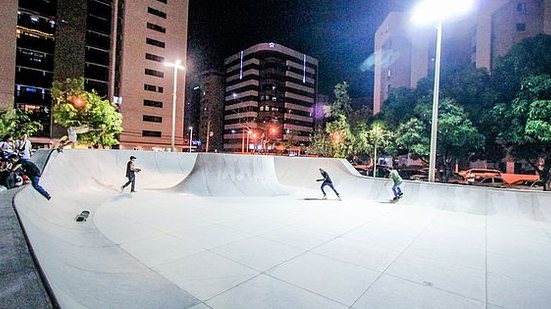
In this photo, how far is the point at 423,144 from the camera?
23453mm

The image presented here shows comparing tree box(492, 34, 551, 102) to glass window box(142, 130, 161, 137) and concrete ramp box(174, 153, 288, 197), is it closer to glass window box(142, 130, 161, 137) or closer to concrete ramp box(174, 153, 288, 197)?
concrete ramp box(174, 153, 288, 197)

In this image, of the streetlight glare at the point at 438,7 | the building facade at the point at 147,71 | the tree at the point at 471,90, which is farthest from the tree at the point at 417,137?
the building facade at the point at 147,71

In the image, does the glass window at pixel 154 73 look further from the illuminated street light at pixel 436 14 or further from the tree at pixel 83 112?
the illuminated street light at pixel 436 14

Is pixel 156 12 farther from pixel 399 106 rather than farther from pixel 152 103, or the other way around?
pixel 399 106

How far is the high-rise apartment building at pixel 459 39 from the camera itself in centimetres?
3928

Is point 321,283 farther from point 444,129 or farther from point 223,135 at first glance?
point 223,135

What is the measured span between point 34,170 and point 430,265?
958cm

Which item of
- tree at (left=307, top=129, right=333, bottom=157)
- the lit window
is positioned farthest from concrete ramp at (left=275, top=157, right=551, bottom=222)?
the lit window

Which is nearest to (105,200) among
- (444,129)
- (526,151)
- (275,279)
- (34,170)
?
(34,170)

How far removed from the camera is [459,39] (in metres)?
51.0

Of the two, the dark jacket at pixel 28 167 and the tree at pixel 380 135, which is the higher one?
the tree at pixel 380 135

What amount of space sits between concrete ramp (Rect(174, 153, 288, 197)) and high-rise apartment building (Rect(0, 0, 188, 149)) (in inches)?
1743

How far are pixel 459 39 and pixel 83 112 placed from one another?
6098 cm

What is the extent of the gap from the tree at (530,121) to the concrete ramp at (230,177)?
1611 centimetres
